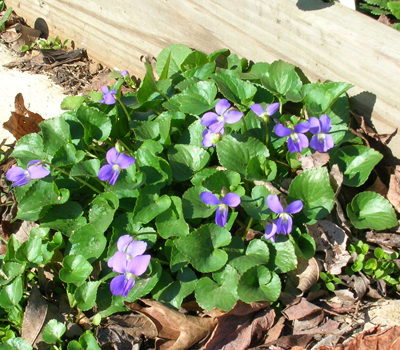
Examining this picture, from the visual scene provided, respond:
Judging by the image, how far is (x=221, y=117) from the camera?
5.95 feet

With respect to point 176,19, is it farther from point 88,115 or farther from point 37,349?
point 37,349

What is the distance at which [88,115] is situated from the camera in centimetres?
206

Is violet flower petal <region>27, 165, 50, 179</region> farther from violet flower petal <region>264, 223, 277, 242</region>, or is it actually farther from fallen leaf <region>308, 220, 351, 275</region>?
fallen leaf <region>308, 220, 351, 275</region>

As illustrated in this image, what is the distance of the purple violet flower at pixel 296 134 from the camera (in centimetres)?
173

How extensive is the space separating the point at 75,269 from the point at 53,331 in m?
0.27

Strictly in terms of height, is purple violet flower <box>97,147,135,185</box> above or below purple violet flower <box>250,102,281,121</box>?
below

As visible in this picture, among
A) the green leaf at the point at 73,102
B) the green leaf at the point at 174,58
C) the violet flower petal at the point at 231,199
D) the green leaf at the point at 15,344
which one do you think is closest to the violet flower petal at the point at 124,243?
the violet flower petal at the point at 231,199

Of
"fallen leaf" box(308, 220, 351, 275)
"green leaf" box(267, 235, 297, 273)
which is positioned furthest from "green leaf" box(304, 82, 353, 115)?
"green leaf" box(267, 235, 297, 273)

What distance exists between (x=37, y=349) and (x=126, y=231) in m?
0.63

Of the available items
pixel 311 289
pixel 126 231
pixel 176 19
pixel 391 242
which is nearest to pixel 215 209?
pixel 126 231

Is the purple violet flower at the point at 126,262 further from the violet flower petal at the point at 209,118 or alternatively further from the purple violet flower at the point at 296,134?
the purple violet flower at the point at 296,134

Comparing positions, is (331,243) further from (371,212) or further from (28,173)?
(28,173)

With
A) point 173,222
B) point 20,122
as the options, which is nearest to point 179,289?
point 173,222

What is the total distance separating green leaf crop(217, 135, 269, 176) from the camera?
1860 millimetres
